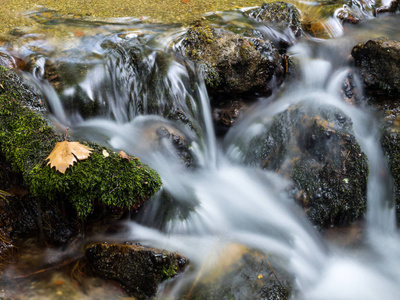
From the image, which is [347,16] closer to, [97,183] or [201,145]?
[201,145]

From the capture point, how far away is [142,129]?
4.37 metres

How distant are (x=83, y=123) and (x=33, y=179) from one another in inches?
64.0

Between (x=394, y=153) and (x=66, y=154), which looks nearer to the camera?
(x=66, y=154)

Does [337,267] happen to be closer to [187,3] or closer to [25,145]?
[25,145]

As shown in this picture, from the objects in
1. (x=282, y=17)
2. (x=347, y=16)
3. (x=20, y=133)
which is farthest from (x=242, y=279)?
(x=347, y=16)

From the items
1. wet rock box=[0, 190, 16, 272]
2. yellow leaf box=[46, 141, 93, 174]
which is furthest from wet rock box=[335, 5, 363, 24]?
wet rock box=[0, 190, 16, 272]

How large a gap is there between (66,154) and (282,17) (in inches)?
180

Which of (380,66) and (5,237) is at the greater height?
(380,66)

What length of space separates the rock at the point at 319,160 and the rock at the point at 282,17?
6.61 ft

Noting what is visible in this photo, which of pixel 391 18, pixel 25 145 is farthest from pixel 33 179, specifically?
pixel 391 18

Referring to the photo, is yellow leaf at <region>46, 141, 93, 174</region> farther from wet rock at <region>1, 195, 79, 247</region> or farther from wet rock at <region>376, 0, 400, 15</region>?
wet rock at <region>376, 0, 400, 15</region>

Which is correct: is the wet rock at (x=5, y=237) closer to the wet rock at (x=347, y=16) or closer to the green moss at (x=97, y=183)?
the green moss at (x=97, y=183)

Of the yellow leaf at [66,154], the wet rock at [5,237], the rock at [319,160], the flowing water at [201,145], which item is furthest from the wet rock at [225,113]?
the wet rock at [5,237]

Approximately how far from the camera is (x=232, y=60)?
471 centimetres
